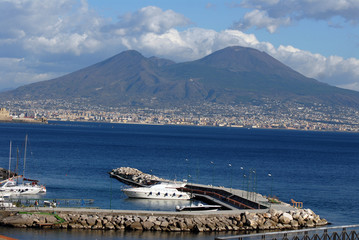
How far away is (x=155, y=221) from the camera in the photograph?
40.3m

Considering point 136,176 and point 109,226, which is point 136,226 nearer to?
point 109,226

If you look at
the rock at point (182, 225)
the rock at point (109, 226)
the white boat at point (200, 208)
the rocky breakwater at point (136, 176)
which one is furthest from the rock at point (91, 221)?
the rocky breakwater at point (136, 176)

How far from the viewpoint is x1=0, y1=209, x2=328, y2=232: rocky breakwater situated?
39312 millimetres

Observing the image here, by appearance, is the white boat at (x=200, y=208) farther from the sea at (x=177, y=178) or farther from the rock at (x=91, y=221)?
the rock at (x=91, y=221)

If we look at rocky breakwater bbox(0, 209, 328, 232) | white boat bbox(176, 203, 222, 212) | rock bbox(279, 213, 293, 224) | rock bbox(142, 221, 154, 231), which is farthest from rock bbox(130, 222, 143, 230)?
rock bbox(279, 213, 293, 224)

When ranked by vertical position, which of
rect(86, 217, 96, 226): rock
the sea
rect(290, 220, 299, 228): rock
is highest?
rect(86, 217, 96, 226): rock

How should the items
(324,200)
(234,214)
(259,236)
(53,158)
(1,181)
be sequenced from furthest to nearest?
(53,158) < (1,181) < (324,200) < (234,214) < (259,236)

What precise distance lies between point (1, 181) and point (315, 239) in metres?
42.2

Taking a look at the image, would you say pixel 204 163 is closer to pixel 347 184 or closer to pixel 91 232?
pixel 347 184

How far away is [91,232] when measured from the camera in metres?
38.8

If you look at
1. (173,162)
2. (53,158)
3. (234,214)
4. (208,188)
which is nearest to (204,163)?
(173,162)

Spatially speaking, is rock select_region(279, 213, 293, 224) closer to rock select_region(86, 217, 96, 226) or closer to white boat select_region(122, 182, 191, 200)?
rock select_region(86, 217, 96, 226)

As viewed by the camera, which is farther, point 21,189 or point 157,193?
→ point 157,193

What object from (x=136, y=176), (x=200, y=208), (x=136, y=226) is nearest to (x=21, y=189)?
(x=136, y=176)
